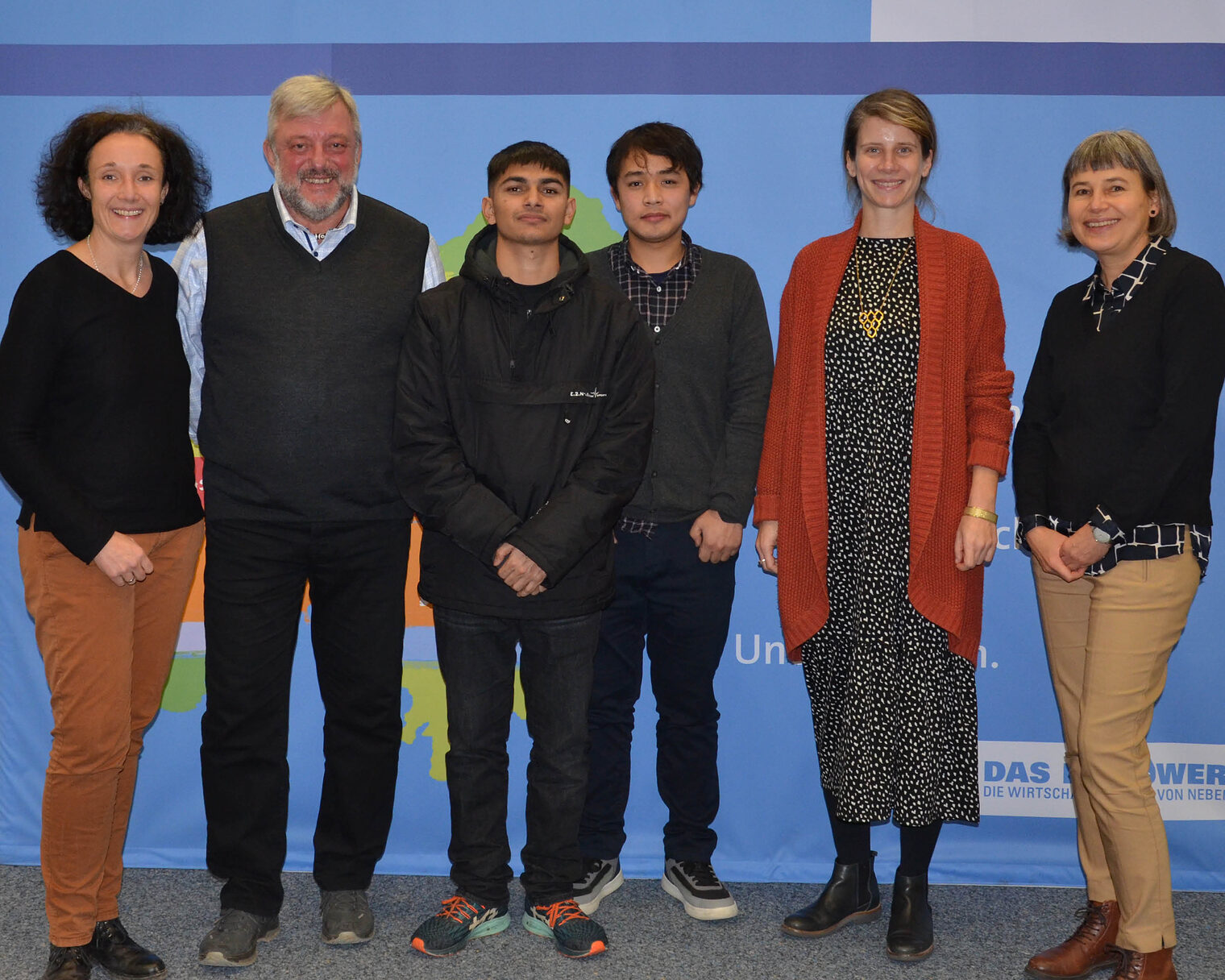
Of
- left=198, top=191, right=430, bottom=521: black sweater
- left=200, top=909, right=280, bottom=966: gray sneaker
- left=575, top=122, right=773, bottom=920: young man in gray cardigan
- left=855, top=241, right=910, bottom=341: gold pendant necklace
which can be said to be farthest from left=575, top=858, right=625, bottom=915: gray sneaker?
left=855, top=241, right=910, bottom=341: gold pendant necklace

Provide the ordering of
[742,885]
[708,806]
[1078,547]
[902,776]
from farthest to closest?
[742,885] < [708,806] < [902,776] < [1078,547]

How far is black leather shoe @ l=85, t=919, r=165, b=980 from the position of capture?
2336mm

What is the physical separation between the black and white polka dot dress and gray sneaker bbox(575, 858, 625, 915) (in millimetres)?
649

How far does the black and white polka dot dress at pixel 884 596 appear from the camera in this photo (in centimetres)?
239

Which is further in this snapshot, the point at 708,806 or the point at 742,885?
the point at 742,885

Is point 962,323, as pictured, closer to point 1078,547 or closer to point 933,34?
point 1078,547

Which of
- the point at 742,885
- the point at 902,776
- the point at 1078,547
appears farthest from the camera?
the point at 742,885

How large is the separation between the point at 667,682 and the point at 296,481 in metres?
1.02

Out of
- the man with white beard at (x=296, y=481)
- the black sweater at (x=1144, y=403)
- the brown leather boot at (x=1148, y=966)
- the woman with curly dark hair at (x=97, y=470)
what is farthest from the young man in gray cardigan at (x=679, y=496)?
the woman with curly dark hair at (x=97, y=470)

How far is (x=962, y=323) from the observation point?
239 cm

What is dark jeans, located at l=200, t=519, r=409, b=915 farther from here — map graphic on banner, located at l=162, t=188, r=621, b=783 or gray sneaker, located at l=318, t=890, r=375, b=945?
map graphic on banner, located at l=162, t=188, r=621, b=783

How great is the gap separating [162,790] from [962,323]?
2498 millimetres

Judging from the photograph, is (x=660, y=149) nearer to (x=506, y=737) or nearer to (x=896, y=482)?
(x=896, y=482)

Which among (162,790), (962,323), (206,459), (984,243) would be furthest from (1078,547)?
(162,790)
